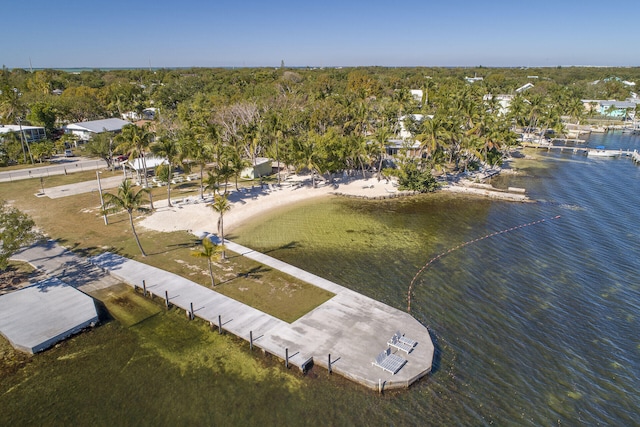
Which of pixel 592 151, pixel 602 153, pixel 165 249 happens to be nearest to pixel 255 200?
pixel 165 249

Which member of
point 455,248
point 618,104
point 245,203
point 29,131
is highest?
point 618,104

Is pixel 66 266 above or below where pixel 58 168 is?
below

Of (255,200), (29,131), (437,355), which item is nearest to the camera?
(437,355)

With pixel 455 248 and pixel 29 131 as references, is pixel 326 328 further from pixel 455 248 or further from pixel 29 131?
pixel 29 131

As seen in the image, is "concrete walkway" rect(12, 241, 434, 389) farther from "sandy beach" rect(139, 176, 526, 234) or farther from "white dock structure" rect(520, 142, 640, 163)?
"white dock structure" rect(520, 142, 640, 163)

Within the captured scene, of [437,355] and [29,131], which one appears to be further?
[29,131]

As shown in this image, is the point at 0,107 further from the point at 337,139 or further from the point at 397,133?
the point at 397,133
